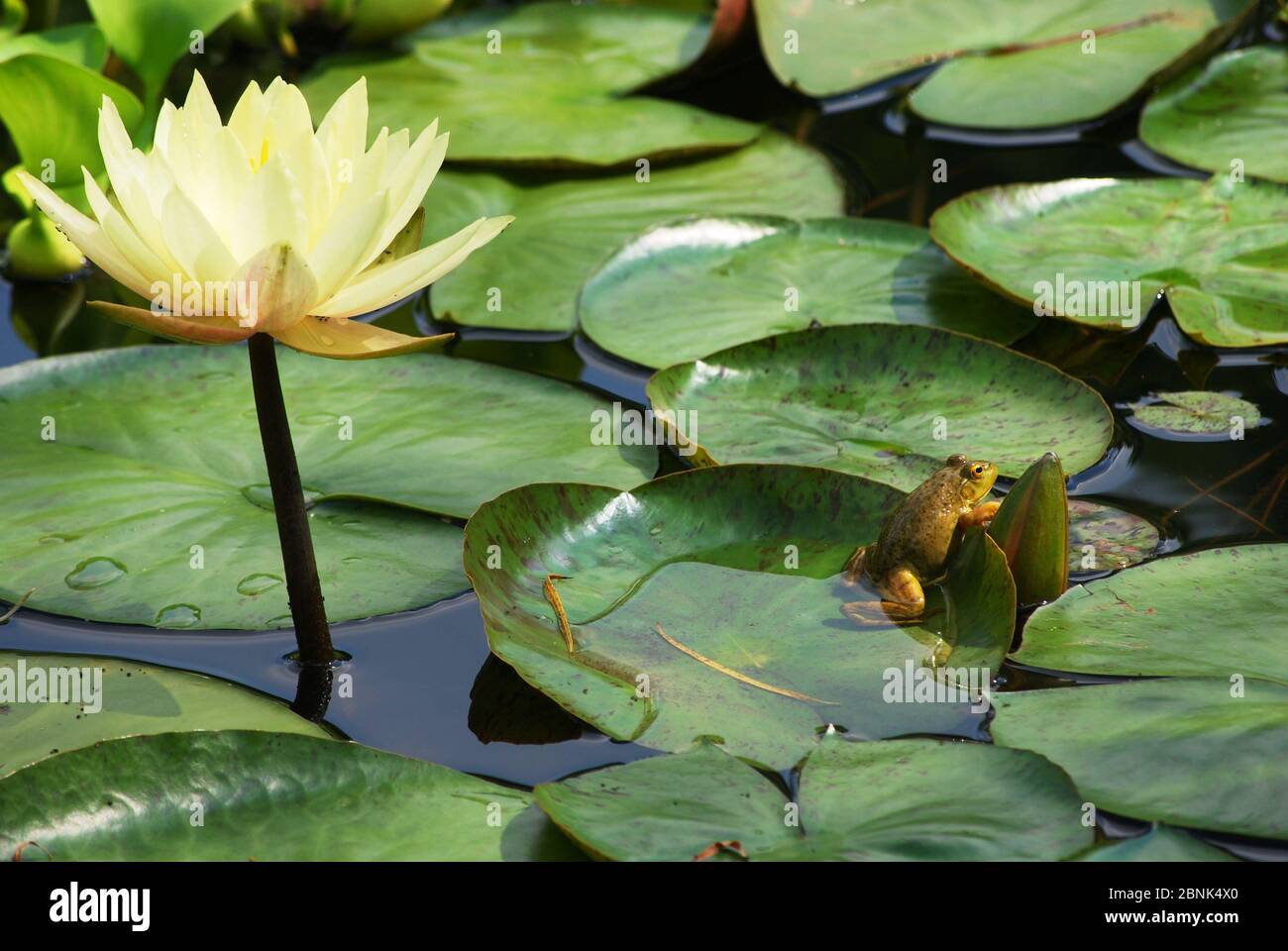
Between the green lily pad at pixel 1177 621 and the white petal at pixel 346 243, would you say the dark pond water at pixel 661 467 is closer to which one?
the green lily pad at pixel 1177 621

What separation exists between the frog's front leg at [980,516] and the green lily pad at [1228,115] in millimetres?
1855

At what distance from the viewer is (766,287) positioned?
3.41 m

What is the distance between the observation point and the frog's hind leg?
231 centimetres

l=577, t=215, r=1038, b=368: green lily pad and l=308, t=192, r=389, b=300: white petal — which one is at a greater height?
l=308, t=192, r=389, b=300: white petal

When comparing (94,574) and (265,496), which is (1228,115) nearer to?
(265,496)

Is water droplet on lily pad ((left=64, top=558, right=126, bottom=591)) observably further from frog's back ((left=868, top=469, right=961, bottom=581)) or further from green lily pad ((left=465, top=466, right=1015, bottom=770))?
frog's back ((left=868, top=469, right=961, bottom=581))

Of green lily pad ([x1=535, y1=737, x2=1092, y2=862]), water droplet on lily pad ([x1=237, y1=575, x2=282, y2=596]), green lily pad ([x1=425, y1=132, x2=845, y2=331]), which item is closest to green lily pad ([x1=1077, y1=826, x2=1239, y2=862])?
green lily pad ([x1=535, y1=737, x2=1092, y2=862])

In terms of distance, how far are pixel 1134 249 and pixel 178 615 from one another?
261 centimetres

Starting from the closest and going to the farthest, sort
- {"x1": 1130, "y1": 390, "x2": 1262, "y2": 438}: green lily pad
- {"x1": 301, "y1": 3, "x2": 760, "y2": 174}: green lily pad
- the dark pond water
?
the dark pond water, {"x1": 1130, "y1": 390, "x2": 1262, "y2": 438}: green lily pad, {"x1": 301, "y1": 3, "x2": 760, "y2": 174}: green lily pad

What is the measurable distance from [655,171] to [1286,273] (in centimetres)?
194

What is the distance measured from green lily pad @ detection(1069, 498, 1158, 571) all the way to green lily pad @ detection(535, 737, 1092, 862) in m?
0.70

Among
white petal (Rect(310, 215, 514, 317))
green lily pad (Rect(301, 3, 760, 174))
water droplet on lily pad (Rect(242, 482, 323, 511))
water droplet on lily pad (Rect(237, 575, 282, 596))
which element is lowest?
water droplet on lily pad (Rect(237, 575, 282, 596))

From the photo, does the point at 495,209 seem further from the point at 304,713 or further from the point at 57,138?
the point at 304,713

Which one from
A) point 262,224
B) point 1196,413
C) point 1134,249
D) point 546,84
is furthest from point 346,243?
point 546,84
